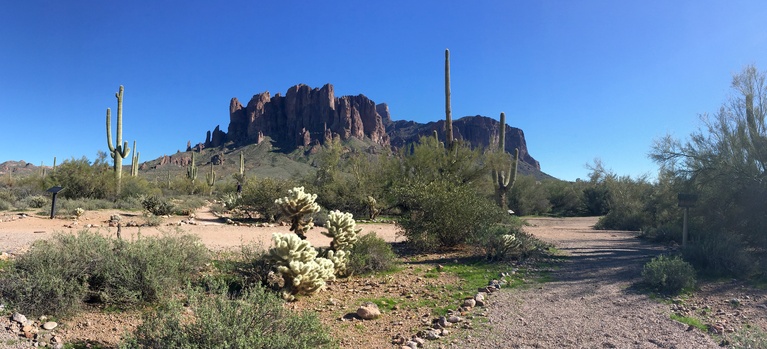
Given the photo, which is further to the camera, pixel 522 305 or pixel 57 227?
pixel 57 227

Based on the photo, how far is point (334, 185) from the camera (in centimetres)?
2341

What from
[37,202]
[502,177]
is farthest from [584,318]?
[37,202]

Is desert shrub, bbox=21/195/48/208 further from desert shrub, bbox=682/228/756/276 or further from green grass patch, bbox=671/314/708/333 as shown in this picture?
desert shrub, bbox=682/228/756/276

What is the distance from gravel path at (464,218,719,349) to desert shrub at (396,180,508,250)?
2930 mm

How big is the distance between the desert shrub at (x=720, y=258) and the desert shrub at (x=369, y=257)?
6483mm

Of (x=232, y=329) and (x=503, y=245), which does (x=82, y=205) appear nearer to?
(x=503, y=245)

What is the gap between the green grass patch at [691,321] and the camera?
522 centimetres

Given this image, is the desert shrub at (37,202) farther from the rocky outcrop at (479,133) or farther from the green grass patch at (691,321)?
the rocky outcrop at (479,133)

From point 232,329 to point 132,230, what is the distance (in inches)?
461

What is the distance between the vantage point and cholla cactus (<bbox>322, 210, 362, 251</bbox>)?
7.85 meters

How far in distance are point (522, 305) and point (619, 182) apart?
26.9m

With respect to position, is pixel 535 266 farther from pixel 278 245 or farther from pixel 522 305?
pixel 278 245

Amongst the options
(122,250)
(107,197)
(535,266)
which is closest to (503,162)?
(535,266)

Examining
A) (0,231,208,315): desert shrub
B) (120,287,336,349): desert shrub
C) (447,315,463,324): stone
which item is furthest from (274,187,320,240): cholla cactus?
(120,287,336,349): desert shrub
